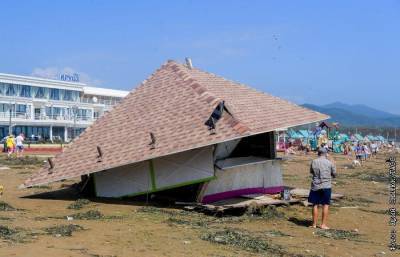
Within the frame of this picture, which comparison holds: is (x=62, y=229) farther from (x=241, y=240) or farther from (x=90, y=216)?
(x=241, y=240)

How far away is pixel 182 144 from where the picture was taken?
1352cm

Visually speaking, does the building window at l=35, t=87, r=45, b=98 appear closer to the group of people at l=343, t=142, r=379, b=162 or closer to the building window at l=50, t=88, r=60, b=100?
the building window at l=50, t=88, r=60, b=100

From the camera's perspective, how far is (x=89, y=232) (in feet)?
33.9

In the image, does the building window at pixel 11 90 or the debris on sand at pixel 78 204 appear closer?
the debris on sand at pixel 78 204

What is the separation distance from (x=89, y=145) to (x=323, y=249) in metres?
8.18

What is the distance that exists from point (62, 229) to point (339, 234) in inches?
216

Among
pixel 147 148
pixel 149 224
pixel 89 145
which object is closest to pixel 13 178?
pixel 89 145

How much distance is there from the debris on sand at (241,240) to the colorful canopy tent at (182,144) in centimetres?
292

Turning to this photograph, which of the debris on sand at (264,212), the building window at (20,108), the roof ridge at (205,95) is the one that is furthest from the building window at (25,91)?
the debris on sand at (264,212)

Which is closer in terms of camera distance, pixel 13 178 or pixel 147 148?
pixel 147 148

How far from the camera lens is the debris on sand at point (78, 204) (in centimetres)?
1390

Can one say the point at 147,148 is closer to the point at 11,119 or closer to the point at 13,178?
the point at 13,178

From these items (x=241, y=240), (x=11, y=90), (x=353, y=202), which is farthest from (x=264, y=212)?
(x=11, y=90)

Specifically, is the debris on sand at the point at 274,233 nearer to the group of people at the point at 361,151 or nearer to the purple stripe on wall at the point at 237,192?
the purple stripe on wall at the point at 237,192
